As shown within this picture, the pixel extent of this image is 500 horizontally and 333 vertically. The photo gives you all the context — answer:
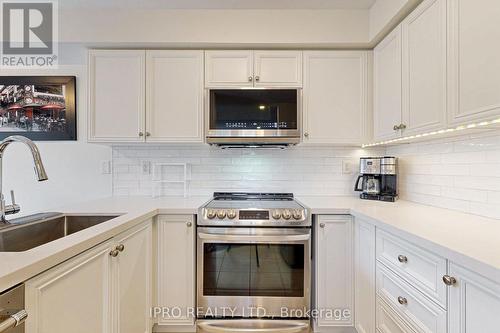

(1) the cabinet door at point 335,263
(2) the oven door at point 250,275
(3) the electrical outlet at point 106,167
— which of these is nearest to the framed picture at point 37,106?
(3) the electrical outlet at point 106,167

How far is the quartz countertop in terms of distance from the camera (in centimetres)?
79

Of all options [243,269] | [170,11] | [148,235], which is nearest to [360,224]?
[243,269]

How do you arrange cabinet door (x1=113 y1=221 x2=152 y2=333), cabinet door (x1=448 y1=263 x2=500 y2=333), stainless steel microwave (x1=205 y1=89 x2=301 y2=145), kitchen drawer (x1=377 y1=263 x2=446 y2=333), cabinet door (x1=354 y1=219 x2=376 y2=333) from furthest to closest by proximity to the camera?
stainless steel microwave (x1=205 y1=89 x2=301 y2=145), cabinet door (x1=354 y1=219 x2=376 y2=333), cabinet door (x1=113 y1=221 x2=152 y2=333), kitchen drawer (x1=377 y1=263 x2=446 y2=333), cabinet door (x1=448 y1=263 x2=500 y2=333)

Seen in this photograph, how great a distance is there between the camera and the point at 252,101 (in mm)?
2055

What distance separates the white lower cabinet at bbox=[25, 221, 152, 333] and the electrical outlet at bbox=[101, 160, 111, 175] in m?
1.00

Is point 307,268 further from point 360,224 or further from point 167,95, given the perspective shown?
point 167,95

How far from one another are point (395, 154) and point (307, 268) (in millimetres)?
1257

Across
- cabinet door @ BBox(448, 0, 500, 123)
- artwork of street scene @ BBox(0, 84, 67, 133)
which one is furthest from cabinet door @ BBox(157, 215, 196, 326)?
cabinet door @ BBox(448, 0, 500, 123)

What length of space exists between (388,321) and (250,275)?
0.84 m

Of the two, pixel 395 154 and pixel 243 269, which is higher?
pixel 395 154

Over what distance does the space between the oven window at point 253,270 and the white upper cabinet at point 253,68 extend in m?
1.25

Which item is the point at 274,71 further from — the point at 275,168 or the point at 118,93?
the point at 118,93

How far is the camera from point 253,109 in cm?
206

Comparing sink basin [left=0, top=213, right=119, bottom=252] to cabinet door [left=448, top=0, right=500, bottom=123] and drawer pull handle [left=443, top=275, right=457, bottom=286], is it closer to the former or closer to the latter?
drawer pull handle [left=443, top=275, right=457, bottom=286]
